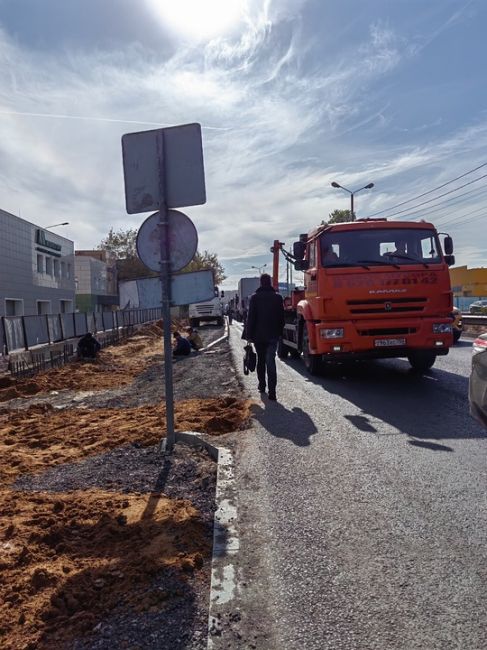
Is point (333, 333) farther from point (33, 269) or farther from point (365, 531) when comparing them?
point (33, 269)

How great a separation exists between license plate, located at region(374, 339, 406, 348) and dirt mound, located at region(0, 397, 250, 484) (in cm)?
252

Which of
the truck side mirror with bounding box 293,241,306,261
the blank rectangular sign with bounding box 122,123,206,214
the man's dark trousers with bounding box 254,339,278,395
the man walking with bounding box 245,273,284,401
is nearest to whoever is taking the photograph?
the blank rectangular sign with bounding box 122,123,206,214

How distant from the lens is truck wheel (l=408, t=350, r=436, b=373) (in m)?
9.34

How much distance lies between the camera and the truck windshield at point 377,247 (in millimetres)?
9148

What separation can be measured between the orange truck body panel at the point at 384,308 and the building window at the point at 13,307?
32630mm

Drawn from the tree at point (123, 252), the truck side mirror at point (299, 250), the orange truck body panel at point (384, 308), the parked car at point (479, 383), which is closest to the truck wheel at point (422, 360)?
the orange truck body panel at point (384, 308)

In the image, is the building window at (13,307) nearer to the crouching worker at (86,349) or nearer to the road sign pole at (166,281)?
the crouching worker at (86,349)

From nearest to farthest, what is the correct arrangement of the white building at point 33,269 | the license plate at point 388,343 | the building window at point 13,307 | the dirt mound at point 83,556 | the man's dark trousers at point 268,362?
the dirt mound at point 83,556
the man's dark trousers at point 268,362
the license plate at point 388,343
the building window at point 13,307
the white building at point 33,269

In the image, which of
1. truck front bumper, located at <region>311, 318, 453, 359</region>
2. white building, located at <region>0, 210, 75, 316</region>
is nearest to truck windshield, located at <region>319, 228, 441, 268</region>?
truck front bumper, located at <region>311, 318, 453, 359</region>

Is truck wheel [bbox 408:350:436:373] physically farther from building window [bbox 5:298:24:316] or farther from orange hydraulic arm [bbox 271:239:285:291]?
building window [bbox 5:298:24:316]

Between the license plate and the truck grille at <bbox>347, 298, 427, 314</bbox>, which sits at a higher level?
the truck grille at <bbox>347, 298, 427, 314</bbox>

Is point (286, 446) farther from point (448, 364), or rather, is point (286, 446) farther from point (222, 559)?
Answer: point (448, 364)

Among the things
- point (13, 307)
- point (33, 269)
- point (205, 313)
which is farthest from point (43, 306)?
Result: point (205, 313)

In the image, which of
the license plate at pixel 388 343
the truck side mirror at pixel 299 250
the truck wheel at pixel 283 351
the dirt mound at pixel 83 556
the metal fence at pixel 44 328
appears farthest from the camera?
the truck wheel at pixel 283 351
